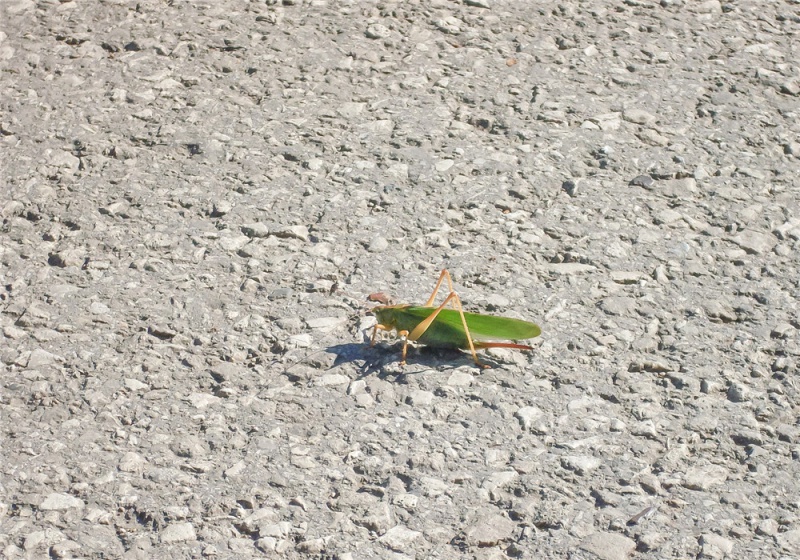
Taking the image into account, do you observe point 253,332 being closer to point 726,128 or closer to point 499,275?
point 499,275

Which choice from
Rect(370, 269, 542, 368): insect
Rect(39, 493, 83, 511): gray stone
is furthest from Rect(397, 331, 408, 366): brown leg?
Rect(39, 493, 83, 511): gray stone

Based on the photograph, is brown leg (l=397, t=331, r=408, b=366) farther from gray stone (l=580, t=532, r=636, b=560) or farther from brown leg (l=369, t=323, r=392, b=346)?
gray stone (l=580, t=532, r=636, b=560)

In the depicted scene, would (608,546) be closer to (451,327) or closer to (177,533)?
(451,327)

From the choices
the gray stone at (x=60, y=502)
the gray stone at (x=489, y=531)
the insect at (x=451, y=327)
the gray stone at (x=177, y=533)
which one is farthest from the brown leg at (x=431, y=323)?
the gray stone at (x=60, y=502)

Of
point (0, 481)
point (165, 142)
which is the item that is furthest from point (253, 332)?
point (165, 142)

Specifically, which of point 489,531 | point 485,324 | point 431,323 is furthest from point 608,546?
point 431,323
